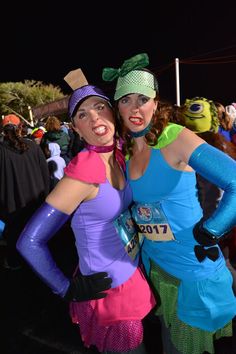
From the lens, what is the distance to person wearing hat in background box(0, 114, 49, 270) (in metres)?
3.50

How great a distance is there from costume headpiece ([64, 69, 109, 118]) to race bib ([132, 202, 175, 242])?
581 mm

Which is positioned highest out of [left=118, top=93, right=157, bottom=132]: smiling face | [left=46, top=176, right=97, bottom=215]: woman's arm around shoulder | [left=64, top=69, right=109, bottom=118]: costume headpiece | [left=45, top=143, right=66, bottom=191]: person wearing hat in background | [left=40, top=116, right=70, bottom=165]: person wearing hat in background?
[left=64, top=69, right=109, bottom=118]: costume headpiece

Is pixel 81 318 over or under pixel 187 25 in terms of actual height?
over

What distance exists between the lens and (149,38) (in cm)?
2934

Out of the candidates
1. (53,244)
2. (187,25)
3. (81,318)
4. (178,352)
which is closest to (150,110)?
(81,318)

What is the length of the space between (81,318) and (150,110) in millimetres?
1088

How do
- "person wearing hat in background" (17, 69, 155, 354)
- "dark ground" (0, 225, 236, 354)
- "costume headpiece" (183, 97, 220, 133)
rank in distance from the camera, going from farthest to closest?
"costume headpiece" (183, 97, 220, 133)
"dark ground" (0, 225, 236, 354)
"person wearing hat in background" (17, 69, 155, 354)

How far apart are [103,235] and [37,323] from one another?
1.78 metres

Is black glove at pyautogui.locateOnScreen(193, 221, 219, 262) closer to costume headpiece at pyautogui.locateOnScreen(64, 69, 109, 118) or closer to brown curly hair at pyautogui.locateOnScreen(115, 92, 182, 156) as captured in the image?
brown curly hair at pyautogui.locateOnScreen(115, 92, 182, 156)

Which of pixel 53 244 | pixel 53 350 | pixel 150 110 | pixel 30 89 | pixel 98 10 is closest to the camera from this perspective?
pixel 150 110

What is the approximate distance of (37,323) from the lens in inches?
108

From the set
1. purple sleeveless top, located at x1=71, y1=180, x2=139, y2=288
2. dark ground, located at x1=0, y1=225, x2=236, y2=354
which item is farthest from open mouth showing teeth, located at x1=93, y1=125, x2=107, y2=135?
dark ground, located at x1=0, y1=225, x2=236, y2=354

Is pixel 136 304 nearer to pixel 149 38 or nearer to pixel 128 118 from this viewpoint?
pixel 128 118

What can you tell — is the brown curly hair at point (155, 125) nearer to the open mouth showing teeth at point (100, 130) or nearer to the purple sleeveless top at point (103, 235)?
the open mouth showing teeth at point (100, 130)
